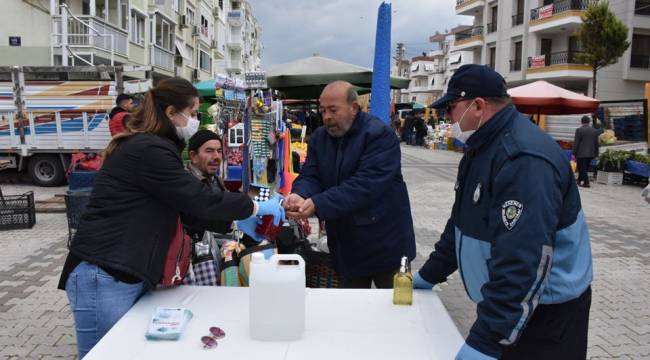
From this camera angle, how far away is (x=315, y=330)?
231 centimetres

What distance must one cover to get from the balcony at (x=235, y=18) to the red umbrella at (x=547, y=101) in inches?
2138

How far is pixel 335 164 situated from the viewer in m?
3.46

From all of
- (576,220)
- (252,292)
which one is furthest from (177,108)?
(576,220)

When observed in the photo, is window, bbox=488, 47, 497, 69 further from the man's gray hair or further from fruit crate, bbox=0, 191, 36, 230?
the man's gray hair

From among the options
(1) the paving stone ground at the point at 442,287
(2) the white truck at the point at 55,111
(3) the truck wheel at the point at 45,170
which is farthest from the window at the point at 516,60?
(3) the truck wheel at the point at 45,170

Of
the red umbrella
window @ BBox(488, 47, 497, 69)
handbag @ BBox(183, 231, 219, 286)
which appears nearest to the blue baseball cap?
handbag @ BBox(183, 231, 219, 286)

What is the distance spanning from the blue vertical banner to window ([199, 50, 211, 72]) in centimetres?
4213

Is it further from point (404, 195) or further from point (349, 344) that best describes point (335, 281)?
point (349, 344)

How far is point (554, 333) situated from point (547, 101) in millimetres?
13535

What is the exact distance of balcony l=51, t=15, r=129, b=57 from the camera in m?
20.7

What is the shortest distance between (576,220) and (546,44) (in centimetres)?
3706

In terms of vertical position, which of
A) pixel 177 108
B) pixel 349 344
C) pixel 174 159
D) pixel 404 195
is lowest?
pixel 349 344

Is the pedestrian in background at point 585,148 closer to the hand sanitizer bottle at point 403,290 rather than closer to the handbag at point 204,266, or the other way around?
the handbag at point 204,266

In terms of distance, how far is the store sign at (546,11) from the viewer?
32844mm
